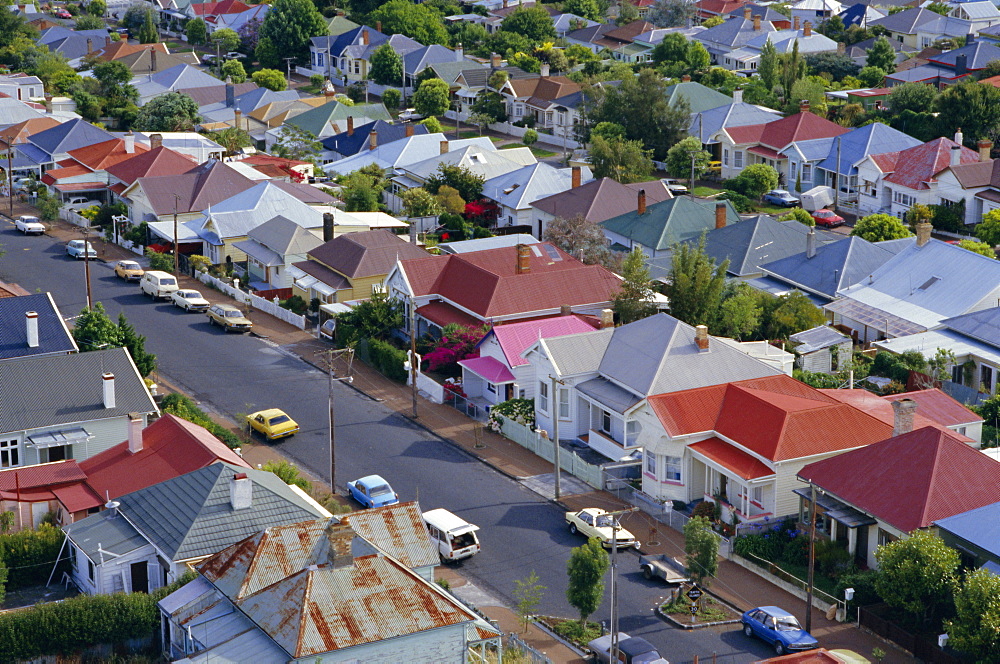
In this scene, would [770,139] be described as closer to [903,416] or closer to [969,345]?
[969,345]

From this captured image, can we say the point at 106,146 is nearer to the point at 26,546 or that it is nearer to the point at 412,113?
the point at 412,113

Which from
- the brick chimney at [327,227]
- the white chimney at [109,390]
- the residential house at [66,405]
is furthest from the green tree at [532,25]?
the white chimney at [109,390]

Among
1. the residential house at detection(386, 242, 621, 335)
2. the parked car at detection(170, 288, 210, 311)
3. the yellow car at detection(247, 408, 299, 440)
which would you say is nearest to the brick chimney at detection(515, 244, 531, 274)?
the residential house at detection(386, 242, 621, 335)

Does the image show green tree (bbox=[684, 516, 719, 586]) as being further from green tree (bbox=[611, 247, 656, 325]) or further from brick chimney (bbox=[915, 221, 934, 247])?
brick chimney (bbox=[915, 221, 934, 247])

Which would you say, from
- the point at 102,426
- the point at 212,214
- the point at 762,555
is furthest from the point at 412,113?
the point at 762,555

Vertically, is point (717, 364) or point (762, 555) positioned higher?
point (717, 364)

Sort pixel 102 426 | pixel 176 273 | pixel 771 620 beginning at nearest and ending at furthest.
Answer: pixel 771 620 < pixel 102 426 < pixel 176 273

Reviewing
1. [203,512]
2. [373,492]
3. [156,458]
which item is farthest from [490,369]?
[203,512]
